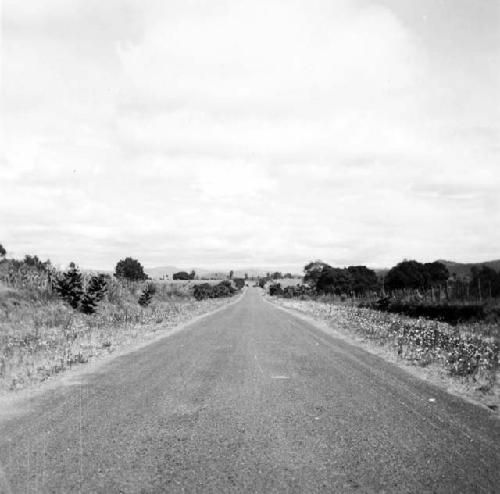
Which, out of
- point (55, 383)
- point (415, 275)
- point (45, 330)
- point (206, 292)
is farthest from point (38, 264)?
point (415, 275)

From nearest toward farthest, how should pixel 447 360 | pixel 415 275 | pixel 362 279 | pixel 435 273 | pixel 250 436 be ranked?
pixel 250 436 < pixel 447 360 < pixel 415 275 < pixel 435 273 < pixel 362 279

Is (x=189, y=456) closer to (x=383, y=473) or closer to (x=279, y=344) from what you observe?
(x=383, y=473)

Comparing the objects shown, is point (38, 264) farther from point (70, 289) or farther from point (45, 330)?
point (45, 330)

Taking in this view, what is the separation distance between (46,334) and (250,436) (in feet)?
46.8

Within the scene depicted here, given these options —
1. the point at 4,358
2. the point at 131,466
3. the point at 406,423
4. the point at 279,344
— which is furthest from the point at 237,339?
the point at 131,466

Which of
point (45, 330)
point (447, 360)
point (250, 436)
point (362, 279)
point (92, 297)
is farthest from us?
point (362, 279)

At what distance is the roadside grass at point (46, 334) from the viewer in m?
10.3

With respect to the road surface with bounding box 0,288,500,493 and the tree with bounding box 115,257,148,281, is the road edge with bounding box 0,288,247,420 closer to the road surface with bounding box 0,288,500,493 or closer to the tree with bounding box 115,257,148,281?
the road surface with bounding box 0,288,500,493

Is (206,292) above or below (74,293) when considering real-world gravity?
below

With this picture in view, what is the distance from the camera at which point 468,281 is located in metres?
32.3

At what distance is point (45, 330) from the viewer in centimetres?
1859

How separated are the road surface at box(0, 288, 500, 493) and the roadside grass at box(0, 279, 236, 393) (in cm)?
157

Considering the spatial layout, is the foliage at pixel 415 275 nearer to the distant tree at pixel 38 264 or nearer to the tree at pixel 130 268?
the tree at pixel 130 268

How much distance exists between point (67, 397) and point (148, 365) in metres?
3.25
